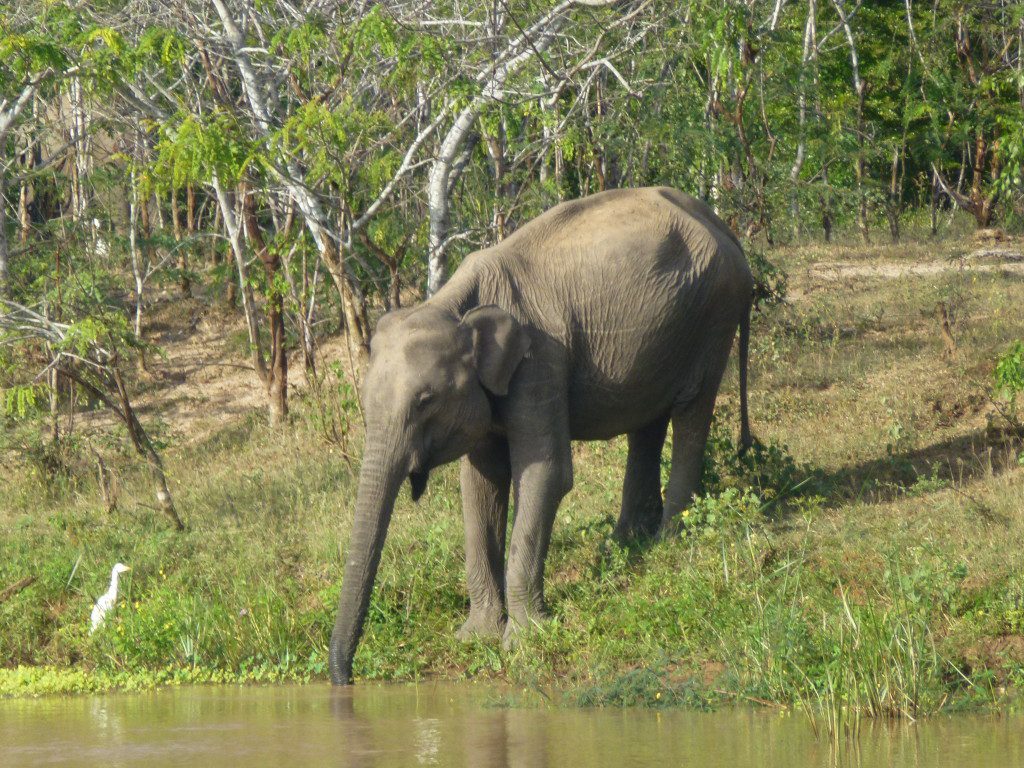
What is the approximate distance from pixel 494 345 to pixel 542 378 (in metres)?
0.44

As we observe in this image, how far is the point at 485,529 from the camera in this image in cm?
881

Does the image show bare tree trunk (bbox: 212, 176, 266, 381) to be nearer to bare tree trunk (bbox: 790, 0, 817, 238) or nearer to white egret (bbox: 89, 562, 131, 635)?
white egret (bbox: 89, 562, 131, 635)

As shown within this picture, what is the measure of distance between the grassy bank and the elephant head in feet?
2.90

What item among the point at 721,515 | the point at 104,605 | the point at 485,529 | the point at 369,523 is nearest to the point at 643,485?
the point at 721,515

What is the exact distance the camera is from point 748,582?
834cm

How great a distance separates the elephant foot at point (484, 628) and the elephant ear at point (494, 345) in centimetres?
138

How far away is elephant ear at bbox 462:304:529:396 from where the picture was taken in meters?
8.21

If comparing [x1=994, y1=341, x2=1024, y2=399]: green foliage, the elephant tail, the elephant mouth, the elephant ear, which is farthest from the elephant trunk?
[x1=994, y1=341, x2=1024, y2=399]: green foliage

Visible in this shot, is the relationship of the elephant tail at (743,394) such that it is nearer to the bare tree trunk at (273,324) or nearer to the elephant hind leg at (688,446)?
the elephant hind leg at (688,446)

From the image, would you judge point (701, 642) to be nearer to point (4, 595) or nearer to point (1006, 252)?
point (4, 595)

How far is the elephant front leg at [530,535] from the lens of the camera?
8.41 meters

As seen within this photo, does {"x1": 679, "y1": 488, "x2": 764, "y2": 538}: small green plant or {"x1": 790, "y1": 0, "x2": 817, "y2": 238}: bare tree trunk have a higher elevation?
{"x1": 790, "y1": 0, "x2": 817, "y2": 238}: bare tree trunk

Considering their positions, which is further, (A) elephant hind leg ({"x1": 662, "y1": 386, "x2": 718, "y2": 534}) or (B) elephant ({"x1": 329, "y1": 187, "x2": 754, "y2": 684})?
(A) elephant hind leg ({"x1": 662, "y1": 386, "x2": 718, "y2": 534})

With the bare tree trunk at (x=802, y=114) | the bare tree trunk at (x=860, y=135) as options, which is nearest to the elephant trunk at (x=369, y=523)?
the bare tree trunk at (x=802, y=114)
